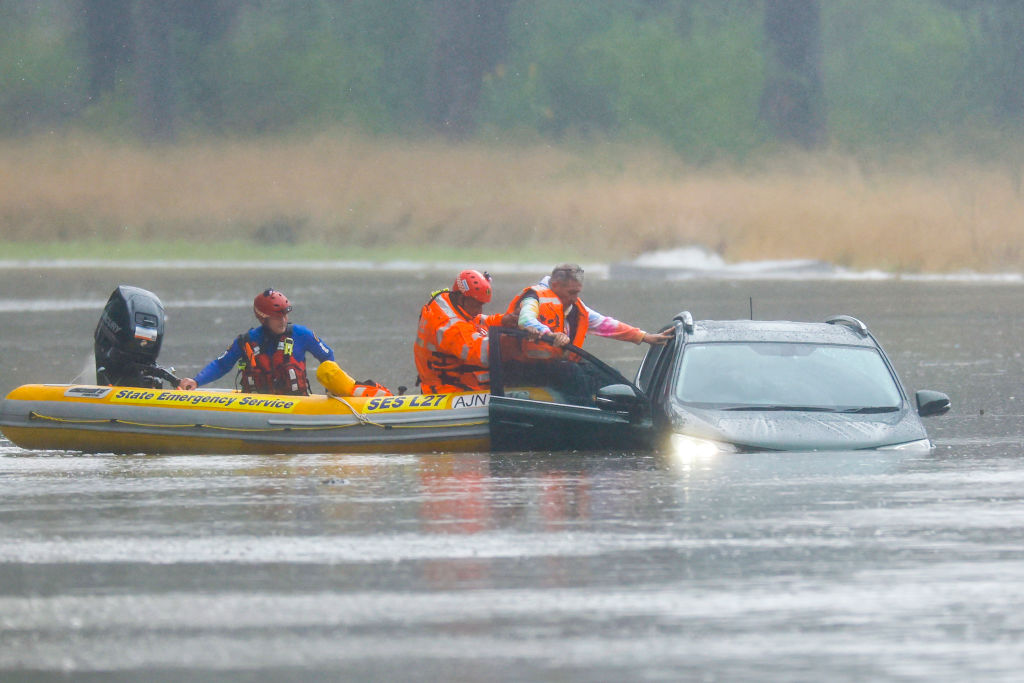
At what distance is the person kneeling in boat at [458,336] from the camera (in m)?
13.9

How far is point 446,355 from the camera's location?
14148mm

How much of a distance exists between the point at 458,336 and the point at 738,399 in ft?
8.20

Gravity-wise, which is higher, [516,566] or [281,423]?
[281,423]

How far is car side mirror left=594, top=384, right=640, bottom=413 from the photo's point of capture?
40.7 feet

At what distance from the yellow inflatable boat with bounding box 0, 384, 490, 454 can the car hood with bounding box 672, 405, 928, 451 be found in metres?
2.15

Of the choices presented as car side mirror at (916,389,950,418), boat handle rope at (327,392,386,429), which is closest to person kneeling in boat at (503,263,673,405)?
boat handle rope at (327,392,386,429)

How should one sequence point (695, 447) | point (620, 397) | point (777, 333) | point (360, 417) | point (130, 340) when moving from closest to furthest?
point (695, 447)
point (620, 397)
point (777, 333)
point (360, 417)
point (130, 340)

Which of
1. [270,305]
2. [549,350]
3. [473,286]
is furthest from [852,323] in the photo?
[270,305]

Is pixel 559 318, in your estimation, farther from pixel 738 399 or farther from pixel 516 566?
pixel 516 566

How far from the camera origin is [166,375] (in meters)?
15.0

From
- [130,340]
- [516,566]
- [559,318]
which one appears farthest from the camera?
[130,340]

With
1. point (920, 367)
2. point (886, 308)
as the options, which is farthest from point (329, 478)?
point (886, 308)

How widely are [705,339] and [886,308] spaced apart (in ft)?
145

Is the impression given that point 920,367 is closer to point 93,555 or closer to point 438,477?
point 438,477
